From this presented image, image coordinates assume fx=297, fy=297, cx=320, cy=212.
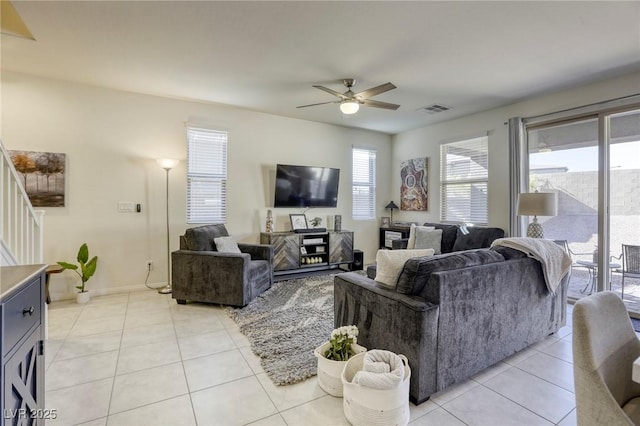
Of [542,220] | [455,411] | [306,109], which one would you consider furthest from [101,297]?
[542,220]

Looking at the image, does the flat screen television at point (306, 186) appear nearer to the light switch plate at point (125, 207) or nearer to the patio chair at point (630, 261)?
the light switch plate at point (125, 207)

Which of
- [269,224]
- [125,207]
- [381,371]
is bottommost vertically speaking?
[381,371]

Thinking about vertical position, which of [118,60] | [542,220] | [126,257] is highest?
[118,60]

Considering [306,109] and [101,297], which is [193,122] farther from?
[101,297]

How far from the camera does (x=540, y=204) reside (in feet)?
11.6

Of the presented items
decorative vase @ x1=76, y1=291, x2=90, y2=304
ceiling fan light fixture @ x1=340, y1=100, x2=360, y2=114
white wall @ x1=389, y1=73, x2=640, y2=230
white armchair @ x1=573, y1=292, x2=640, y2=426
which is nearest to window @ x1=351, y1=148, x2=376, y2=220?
white wall @ x1=389, y1=73, x2=640, y2=230

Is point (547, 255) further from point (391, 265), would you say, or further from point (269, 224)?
point (269, 224)

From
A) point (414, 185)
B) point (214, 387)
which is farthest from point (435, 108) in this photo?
point (214, 387)

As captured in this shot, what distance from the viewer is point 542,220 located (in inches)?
165

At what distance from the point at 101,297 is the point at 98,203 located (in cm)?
122

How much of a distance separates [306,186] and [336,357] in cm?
348

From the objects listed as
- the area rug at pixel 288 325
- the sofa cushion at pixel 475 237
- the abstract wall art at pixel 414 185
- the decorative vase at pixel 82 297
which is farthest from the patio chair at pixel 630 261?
the decorative vase at pixel 82 297

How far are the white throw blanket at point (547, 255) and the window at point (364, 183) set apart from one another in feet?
11.6

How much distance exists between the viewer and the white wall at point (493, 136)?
3.55m
